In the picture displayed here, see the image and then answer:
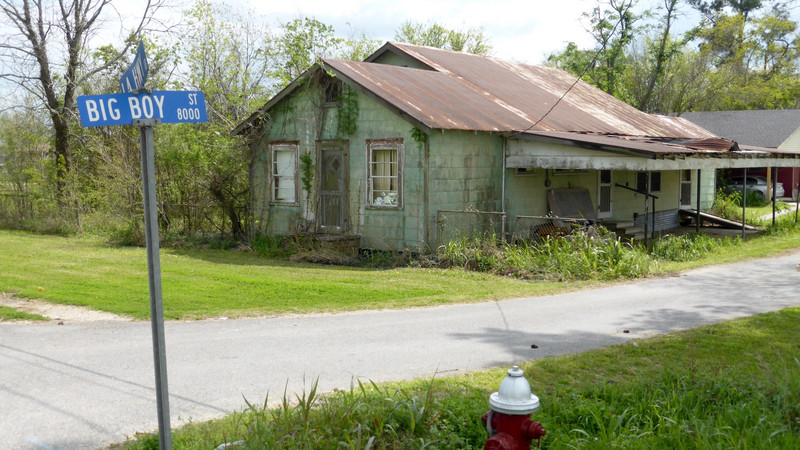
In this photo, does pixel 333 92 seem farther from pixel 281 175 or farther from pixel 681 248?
pixel 681 248

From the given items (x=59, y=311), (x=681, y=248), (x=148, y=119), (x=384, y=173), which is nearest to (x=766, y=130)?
(x=681, y=248)

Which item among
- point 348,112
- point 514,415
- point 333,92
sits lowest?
point 514,415

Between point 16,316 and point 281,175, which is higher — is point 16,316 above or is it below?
below

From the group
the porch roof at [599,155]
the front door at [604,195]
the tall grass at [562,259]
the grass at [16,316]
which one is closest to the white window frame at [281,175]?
the tall grass at [562,259]

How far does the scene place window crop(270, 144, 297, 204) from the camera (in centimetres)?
1884

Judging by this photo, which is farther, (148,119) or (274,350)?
(274,350)

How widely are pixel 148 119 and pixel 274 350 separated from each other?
14.8ft

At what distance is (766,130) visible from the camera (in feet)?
129

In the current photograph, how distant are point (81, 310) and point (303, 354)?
442cm

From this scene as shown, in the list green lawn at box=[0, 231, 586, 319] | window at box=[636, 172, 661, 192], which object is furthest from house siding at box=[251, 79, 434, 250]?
window at box=[636, 172, 661, 192]

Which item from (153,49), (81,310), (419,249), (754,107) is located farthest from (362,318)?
(754,107)

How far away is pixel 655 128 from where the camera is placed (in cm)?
2555

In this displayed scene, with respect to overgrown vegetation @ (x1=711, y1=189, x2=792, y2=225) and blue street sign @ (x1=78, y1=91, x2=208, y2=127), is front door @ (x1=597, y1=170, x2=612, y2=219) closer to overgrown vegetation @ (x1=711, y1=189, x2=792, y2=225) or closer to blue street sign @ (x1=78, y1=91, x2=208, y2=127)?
overgrown vegetation @ (x1=711, y1=189, x2=792, y2=225)

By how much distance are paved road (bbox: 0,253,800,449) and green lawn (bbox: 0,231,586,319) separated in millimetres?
723
